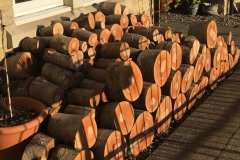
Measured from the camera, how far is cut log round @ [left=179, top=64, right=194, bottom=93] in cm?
588

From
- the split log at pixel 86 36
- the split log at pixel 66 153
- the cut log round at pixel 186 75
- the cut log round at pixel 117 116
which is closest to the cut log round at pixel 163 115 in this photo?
the cut log round at pixel 186 75

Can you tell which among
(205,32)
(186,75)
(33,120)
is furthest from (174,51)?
(33,120)

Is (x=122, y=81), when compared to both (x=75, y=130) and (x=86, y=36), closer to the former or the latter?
(x=75, y=130)

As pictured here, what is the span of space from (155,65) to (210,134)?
1227mm

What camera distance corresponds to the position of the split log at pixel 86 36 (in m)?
5.43

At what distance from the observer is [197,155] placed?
4.90 metres

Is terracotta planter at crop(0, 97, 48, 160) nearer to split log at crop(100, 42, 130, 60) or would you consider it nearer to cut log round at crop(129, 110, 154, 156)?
cut log round at crop(129, 110, 154, 156)

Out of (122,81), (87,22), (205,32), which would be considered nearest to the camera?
(122,81)

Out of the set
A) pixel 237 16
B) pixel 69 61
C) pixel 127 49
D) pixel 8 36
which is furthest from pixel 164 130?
pixel 237 16

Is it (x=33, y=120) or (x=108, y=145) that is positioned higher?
(x=33, y=120)

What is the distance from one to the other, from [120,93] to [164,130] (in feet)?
4.15

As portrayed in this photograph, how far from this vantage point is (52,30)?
5.61 metres

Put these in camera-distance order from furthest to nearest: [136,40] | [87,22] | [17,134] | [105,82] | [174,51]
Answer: [87,22] < [136,40] < [174,51] < [105,82] < [17,134]

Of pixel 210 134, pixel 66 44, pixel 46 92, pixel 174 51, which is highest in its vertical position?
pixel 66 44
